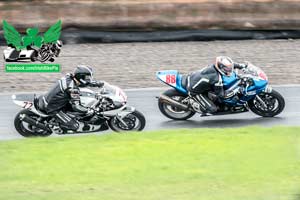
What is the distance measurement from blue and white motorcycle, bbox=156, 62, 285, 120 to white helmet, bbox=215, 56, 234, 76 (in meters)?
0.12

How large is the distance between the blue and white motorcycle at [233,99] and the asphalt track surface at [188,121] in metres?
0.19

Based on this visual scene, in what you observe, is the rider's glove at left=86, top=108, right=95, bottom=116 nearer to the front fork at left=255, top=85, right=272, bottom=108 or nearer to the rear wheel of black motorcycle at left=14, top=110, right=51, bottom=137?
the rear wheel of black motorcycle at left=14, top=110, right=51, bottom=137

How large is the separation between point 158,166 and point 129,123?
4.96 meters

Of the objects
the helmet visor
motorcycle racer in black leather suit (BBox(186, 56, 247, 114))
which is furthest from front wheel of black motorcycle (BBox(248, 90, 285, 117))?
the helmet visor

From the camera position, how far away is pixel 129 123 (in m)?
14.2

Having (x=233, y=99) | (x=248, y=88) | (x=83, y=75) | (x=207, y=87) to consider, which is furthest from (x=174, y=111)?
(x=83, y=75)

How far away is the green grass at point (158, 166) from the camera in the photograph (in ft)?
25.1

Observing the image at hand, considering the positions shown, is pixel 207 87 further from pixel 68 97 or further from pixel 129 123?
pixel 68 97

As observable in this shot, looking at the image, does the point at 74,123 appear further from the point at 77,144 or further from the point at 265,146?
the point at 265,146

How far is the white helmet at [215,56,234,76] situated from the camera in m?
15.3

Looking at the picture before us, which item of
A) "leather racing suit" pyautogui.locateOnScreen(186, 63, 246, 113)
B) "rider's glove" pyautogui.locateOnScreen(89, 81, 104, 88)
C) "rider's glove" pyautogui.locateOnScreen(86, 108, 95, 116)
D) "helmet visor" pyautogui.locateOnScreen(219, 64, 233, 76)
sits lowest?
"rider's glove" pyautogui.locateOnScreen(86, 108, 95, 116)

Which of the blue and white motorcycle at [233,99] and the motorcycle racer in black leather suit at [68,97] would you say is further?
the blue and white motorcycle at [233,99]

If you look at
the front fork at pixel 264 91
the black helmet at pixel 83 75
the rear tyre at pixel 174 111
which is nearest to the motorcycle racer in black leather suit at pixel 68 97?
the black helmet at pixel 83 75

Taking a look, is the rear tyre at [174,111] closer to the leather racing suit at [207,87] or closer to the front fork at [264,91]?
the leather racing suit at [207,87]
